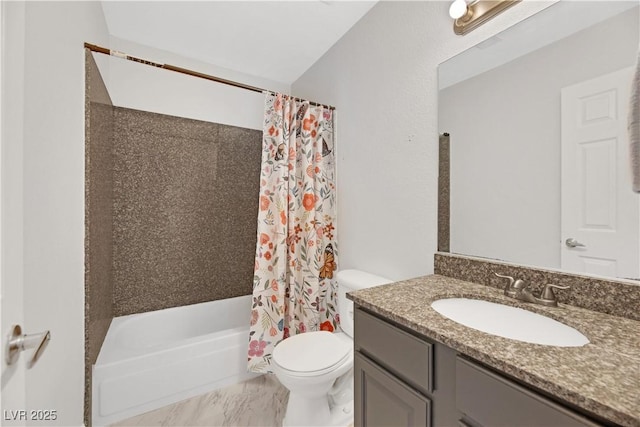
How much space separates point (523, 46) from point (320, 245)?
159 centimetres

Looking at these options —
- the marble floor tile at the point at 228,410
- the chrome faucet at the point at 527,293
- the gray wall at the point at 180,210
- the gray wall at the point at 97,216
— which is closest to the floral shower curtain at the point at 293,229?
the marble floor tile at the point at 228,410

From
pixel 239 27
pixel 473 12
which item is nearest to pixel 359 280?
pixel 473 12

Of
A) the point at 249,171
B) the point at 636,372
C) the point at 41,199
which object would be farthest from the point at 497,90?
the point at 249,171

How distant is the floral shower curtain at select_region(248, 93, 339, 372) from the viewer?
189 cm

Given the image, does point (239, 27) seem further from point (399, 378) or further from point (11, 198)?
point (399, 378)

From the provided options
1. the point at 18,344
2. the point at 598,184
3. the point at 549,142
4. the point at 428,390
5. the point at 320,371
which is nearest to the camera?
the point at 18,344

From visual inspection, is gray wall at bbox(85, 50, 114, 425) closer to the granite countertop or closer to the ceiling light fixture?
the granite countertop

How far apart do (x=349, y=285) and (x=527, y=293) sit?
916 mm

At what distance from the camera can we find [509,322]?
3.03 feet

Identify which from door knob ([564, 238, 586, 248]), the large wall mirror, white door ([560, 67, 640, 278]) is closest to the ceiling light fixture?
the large wall mirror

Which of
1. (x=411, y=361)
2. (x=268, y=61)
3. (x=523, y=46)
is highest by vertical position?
(x=268, y=61)

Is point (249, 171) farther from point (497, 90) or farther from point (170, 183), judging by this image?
point (497, 90)

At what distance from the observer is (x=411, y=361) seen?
2.68ft

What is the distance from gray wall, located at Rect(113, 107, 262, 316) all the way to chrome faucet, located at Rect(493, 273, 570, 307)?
2.11m
